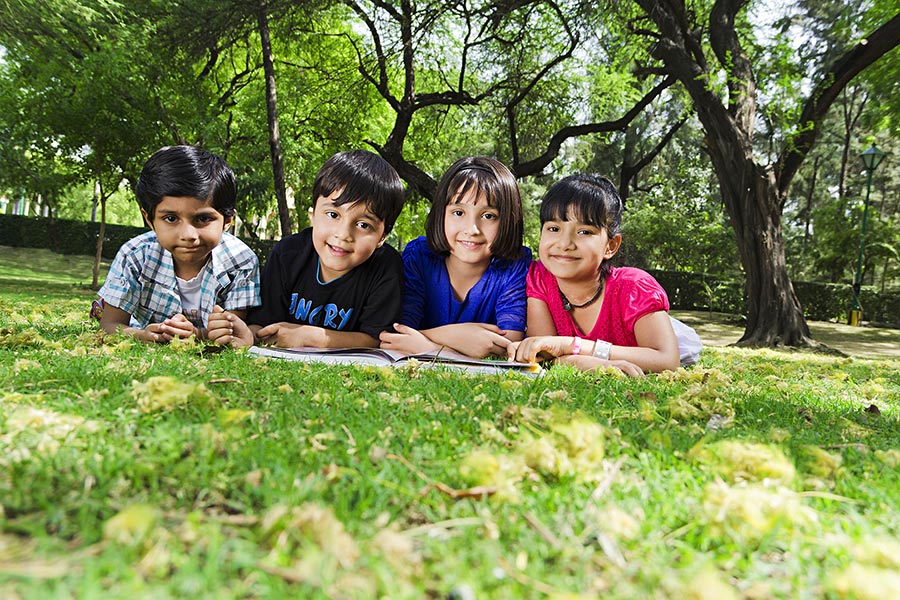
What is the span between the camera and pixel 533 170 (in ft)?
45.0

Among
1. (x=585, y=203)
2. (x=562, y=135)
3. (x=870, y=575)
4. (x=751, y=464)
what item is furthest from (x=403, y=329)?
(x=562, y=135)

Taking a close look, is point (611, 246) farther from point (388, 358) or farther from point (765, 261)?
point (765, 261)

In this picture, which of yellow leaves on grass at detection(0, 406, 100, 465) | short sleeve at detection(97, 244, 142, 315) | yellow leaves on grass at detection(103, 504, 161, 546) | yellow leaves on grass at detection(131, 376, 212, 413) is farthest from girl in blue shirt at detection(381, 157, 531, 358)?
yellow leaves on grass at detection(103, 504, 161, 546)

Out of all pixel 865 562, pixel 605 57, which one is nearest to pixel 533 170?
pixel 605 57

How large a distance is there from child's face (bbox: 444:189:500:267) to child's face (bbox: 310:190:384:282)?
0.46 meters

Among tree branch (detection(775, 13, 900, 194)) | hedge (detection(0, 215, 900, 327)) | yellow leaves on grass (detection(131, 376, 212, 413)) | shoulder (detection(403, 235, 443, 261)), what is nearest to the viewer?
yellow leaves on grass (detection(131, 376, 212, 413))

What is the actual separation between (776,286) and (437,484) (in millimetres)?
10527

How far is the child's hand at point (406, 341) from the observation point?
3.61 m

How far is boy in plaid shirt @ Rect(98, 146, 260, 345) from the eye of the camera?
3.30 m

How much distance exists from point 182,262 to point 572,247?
238cm

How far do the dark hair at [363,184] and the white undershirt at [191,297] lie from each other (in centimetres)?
90

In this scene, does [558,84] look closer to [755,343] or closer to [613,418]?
[755,343]

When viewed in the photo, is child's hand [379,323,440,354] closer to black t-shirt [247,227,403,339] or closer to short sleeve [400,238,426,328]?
black t-shirt [247,227,403,339]

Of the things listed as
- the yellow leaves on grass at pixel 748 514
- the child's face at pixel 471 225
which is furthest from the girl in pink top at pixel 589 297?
the yellow leaves on grass at pixel 748 514
